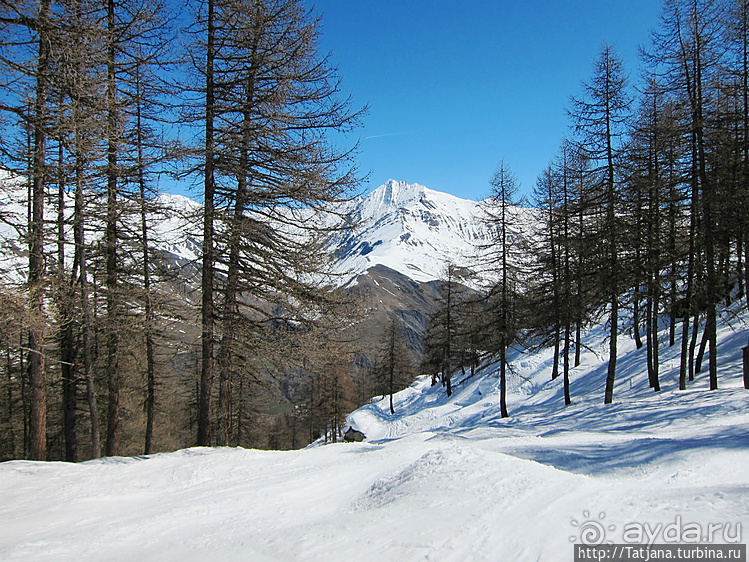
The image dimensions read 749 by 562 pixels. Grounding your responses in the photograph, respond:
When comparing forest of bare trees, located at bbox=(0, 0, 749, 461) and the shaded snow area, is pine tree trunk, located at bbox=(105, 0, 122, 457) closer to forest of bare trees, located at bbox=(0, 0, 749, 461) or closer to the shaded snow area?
forest of bare trees, located at bbox=(0, 0, 749, 461)

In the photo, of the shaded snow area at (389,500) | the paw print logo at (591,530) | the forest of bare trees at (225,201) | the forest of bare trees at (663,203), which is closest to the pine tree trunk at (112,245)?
the forest of bare trees at (225,201)

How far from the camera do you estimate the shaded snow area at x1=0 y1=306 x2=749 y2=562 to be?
3.57 metres

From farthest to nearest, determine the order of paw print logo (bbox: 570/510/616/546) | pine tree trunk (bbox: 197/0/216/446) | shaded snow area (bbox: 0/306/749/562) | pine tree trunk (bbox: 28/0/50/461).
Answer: pine tree trunk (bbox: 197/0/216/446) → pine tree trunk (bbox: 28/0/50/461) → shaded snow area (bbox: 0/306/749/562) → paw print logo (bbox: 570/510/616/546)

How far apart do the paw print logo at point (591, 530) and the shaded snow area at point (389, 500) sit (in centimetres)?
2

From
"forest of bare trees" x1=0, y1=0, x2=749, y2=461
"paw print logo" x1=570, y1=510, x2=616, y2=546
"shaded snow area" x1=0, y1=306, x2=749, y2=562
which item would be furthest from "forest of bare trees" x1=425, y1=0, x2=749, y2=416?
"paw print logo" x1=570, y1=510, x2=616, y2=546

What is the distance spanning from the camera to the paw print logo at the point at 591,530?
3332mm

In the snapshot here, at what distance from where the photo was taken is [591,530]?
3.48 meters

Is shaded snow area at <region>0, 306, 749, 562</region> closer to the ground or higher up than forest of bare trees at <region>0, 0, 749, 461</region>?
closer to the ground

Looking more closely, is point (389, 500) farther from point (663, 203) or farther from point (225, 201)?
point (663, 203)

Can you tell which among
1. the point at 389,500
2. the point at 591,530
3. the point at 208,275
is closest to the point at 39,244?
the point at 208,275

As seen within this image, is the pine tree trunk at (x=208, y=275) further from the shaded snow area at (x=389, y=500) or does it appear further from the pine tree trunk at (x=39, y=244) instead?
the pine tree trunk at (x=39, y=244)

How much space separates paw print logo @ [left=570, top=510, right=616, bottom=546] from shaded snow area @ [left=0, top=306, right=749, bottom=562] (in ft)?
0.05

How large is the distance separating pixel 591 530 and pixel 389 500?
7.39ft

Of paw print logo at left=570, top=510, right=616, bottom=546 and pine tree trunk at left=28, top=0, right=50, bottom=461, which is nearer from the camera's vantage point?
paw print logo at left=570, top=510, right=616, bottom=546
